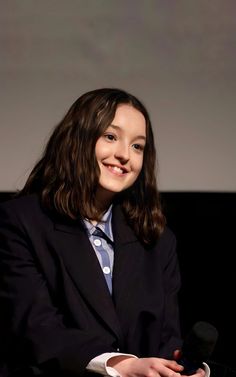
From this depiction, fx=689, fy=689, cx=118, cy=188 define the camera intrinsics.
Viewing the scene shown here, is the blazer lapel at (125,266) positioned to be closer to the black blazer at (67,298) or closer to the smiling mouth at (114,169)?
the black blazer at (67,298)

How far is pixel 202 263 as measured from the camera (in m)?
2.23

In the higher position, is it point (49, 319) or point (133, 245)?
point (133, 245)

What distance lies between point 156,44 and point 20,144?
55cm

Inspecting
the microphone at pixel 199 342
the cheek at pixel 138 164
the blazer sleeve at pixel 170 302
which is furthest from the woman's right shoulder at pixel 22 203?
the microphone at pixel 199 342

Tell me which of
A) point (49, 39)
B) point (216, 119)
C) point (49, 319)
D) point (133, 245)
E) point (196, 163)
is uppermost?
point (49, 39)

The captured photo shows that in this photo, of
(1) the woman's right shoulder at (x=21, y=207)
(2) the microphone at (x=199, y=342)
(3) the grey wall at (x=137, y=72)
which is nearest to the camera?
(2) the microphone at (x=199, y=342)

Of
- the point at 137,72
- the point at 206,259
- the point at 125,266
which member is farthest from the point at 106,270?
the point at 137,72

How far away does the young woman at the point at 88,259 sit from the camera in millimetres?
1462

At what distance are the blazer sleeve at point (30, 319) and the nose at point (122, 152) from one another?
0.90 ft

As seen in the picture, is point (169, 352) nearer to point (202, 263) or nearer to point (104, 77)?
point (202, 263)

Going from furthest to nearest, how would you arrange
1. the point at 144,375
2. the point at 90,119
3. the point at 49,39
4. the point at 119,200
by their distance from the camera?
the point at 49,39 → the point at 119,200 → the point at 90,119 → the point at 144,375

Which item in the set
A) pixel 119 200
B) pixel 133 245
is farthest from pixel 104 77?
pixel 133 245

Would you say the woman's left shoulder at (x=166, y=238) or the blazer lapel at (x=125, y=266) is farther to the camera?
the woman's left shoulder at (x=166, y=238)

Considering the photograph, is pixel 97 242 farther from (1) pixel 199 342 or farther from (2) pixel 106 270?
(1) pixel 199 342
